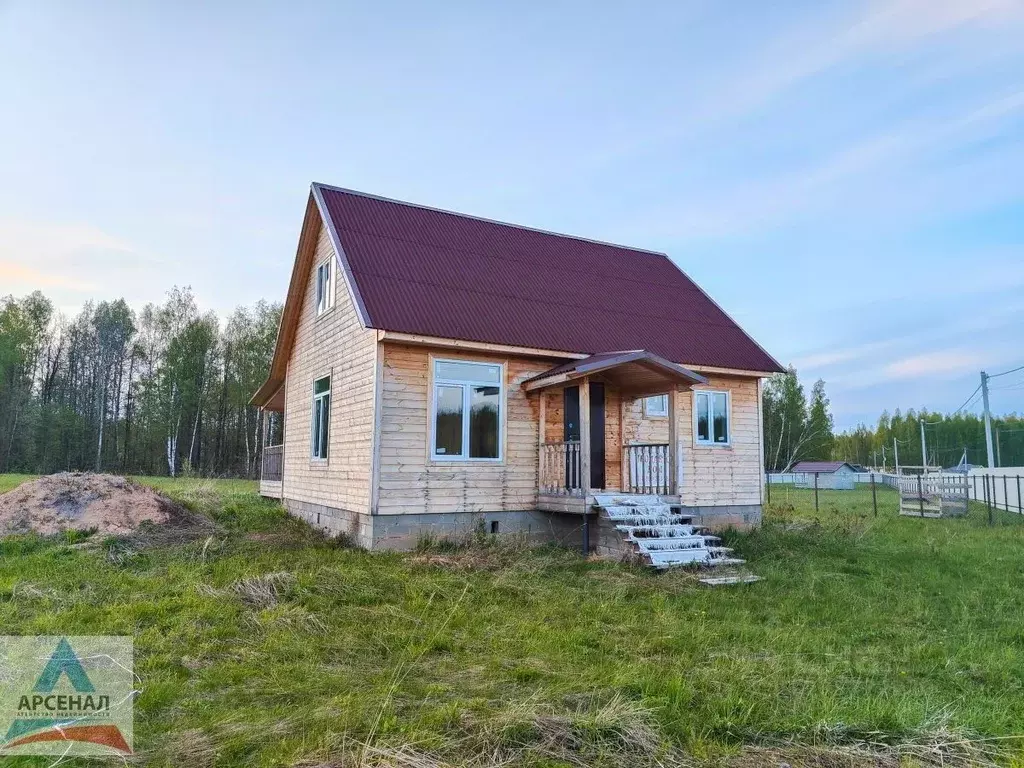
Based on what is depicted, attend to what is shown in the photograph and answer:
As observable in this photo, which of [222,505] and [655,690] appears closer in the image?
[655,690]

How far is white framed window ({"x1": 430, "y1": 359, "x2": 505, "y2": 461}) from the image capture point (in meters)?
11.3

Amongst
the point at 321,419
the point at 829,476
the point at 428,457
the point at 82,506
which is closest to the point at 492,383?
the point at 428,457

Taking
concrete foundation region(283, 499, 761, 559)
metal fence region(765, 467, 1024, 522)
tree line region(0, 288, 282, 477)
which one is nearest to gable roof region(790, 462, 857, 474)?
metal fence region(765, 467, 1024, 522)

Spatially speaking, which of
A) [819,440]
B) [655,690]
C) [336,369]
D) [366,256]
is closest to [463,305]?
[366,256]

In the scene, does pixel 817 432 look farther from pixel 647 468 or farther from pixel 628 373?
pixel 628 373

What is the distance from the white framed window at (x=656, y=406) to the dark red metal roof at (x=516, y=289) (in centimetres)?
90

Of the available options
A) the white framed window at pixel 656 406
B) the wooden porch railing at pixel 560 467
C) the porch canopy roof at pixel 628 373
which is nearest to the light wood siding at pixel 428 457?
the wooden porch railing at pixel 560 467

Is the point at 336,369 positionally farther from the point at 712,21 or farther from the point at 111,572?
the point at 712,21

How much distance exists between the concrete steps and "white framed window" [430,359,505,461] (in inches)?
87.8

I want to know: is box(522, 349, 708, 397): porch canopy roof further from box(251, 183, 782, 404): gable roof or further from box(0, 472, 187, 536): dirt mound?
box(0, 472, 187, 536): dirt mound

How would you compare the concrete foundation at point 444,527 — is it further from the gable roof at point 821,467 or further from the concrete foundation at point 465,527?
the gable roof at point 821,467

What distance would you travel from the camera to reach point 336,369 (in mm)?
13039

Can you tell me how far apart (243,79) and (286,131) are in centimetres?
146

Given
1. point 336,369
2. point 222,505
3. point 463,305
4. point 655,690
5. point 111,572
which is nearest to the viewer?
point 655,690
